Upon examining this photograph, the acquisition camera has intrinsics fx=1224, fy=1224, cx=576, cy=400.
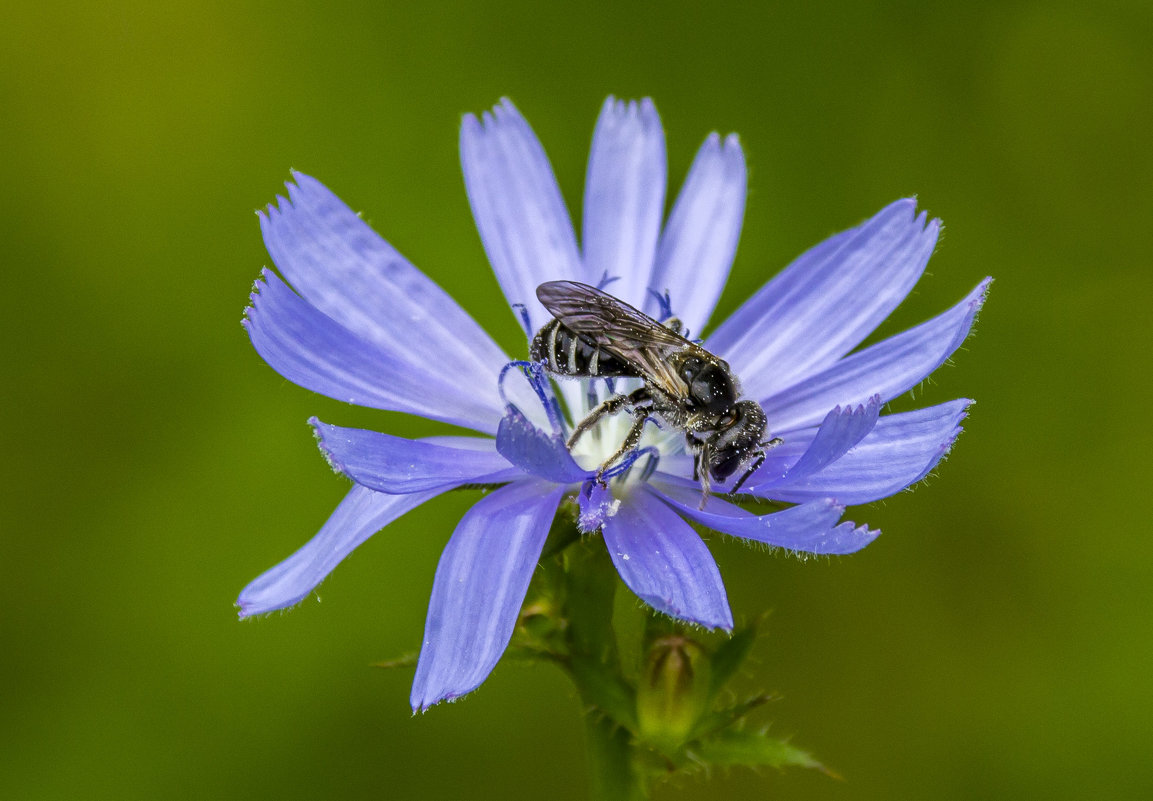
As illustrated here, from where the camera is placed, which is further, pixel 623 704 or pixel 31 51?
pixel 31 51

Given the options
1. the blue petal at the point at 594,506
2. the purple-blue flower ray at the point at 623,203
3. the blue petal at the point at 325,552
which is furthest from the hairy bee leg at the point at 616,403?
the blue petal at the point at 325,552

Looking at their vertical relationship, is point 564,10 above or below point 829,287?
above

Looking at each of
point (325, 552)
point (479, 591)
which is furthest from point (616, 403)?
point (325, 552)

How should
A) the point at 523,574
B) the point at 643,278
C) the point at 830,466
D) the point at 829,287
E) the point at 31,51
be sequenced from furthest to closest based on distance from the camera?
the point at 31,51, the point at 643,278, the point at 829,287, the point at 830,466, the point at 523,574

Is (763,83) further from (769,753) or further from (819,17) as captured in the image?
(769,753)

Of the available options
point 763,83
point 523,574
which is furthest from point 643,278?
point 763,83

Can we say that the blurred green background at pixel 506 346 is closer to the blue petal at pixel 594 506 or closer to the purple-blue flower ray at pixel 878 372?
the purple-blue flower ray at pixel 878 372

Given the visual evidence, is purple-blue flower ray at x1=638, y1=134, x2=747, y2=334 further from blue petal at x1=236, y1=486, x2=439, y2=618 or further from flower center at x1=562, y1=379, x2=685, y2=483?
blue petal at x1=236, y1=486, x2=439, y2=618
